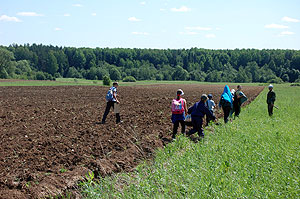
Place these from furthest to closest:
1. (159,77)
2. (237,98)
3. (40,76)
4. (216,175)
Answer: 1. (159,77)
2. (40,76)
3. (237,98)
4. (216,175)

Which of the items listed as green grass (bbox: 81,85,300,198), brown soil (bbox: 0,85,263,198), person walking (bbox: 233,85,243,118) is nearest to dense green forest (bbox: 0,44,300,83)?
brown soil (bbox: 0,85,263,198)

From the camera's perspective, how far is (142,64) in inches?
6132

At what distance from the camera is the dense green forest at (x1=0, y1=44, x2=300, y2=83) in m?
113

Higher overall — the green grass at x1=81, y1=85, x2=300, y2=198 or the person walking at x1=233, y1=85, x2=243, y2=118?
the person walking at x1=233, y1=85, x2=243, y2=118

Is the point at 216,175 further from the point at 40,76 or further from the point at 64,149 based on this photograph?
the point at 40,76

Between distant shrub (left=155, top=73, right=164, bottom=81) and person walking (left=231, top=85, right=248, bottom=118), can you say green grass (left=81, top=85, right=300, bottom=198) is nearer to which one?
person walking (left=231, top=85, right=248, bottom=118)

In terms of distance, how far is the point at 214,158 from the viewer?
8211 mm

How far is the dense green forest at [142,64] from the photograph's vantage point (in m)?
113

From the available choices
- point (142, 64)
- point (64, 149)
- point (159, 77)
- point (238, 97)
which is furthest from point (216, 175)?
point (142, 64)

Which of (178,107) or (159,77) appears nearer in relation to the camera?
(178,107)

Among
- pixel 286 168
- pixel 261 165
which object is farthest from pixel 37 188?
pixel 286 168

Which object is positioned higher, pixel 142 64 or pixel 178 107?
pixel 178 107

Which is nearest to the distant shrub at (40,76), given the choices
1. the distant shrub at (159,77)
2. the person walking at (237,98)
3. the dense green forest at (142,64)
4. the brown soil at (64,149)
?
the dense green forest at (142,64)

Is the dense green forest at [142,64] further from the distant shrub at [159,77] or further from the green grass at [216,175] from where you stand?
the green grass at [216,175]
